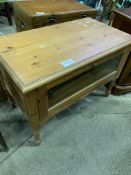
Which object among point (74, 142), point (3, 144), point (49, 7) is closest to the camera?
point (3, 144)

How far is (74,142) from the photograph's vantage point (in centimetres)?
119

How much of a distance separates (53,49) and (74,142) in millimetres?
742

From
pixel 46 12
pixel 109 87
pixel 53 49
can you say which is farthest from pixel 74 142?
pixel 46 12

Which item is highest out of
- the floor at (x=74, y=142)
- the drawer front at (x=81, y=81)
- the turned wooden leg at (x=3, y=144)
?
the drawer front at (x=81, y=81)

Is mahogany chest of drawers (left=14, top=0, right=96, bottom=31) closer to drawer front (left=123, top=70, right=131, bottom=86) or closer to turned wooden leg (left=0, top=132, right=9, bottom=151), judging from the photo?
drawer front (left=123, top=70, right=131, bottom=86)

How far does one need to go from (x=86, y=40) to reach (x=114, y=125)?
79 centimetres

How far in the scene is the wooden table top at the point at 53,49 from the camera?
0.74 meters

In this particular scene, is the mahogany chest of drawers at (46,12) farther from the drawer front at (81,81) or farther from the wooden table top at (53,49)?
the drawer front at (81,81)

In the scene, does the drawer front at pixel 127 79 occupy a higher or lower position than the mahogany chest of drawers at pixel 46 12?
lower

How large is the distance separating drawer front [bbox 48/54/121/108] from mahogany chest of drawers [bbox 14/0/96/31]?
1.91 feet

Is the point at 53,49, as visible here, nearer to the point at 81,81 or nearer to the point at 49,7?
the point at 81,81

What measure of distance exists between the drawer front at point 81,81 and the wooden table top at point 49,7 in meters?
0.60

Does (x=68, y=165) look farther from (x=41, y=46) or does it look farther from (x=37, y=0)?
(x=37, y=0)

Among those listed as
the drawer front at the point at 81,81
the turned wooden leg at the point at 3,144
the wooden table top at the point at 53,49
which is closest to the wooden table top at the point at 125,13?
the wooden table top at the point at 53,49
